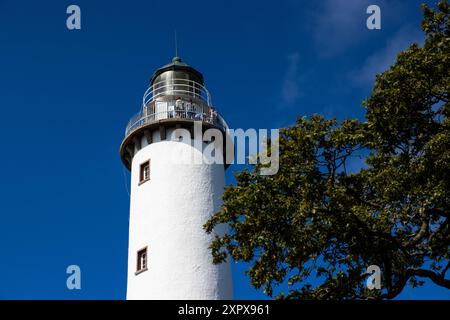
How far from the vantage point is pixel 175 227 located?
33188 mm

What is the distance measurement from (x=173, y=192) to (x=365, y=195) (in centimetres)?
1351

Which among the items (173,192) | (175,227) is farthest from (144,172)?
(175,227)

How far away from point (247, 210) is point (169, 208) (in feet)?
41.0

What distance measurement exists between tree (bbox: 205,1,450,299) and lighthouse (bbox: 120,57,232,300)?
10.0 metres

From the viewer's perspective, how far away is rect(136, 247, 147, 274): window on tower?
109 feet

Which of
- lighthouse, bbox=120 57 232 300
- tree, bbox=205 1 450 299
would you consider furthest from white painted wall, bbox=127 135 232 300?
tree, bbox=205 1 450 299

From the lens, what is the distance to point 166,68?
38.4m

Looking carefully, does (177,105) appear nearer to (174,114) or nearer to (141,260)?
(174,114)

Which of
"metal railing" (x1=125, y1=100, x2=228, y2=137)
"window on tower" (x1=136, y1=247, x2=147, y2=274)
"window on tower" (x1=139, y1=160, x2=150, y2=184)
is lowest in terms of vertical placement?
"window on tower" (x1=136, y1=247, x2=147, y2=274)

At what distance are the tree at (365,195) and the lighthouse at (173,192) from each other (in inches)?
394

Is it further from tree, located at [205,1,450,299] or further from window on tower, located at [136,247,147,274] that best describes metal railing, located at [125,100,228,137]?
tree, located at [205,1,450,299]

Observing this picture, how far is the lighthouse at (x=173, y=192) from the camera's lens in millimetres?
32344

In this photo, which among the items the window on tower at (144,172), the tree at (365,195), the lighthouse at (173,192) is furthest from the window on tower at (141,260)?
the tree at (365,195)
